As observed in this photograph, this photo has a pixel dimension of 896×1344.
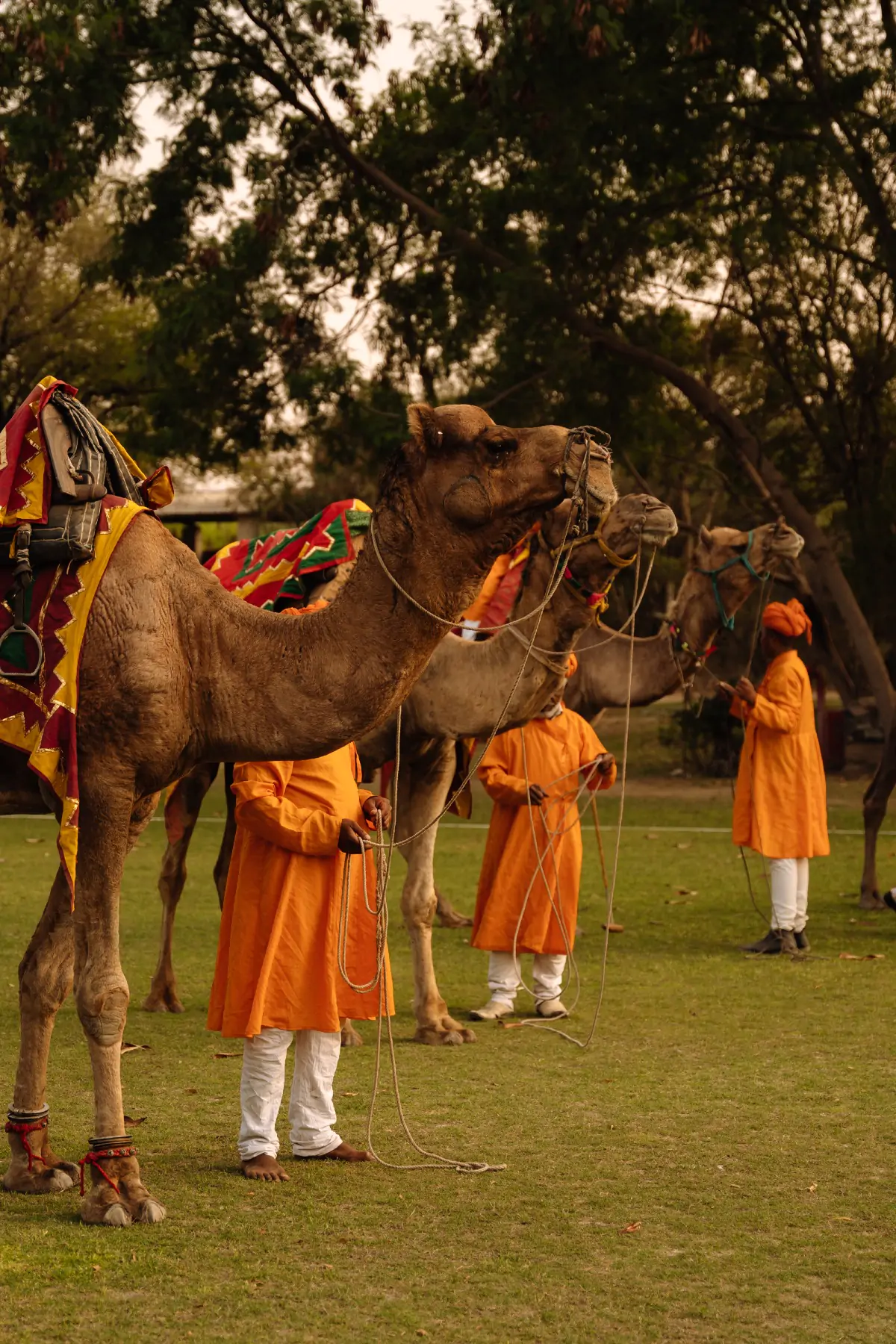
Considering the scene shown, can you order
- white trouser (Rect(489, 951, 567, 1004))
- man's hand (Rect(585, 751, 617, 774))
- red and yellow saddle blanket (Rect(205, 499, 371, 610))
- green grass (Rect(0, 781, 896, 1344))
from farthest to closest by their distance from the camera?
man's hand (Rect(585, 751, 617, 774)) < white trouser (Rect(489, 951, 567, 1004)) < red and yellow saddle blanket (Rect(205, 499, 371, 610)) < green grass (Rect(0, 781, 896, 1344))

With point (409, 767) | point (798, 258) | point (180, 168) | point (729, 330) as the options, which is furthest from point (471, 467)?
point (729, 330)

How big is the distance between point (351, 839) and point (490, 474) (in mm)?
1313

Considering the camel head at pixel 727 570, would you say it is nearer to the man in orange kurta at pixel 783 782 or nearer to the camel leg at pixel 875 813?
the man in orange kurta at pixel 783 782

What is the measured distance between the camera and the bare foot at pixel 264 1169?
5492 mm

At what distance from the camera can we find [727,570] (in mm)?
10133

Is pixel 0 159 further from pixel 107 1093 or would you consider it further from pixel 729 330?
pixel 107 1093

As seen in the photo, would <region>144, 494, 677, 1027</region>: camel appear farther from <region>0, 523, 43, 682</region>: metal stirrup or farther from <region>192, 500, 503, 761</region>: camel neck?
<region>0, 523, 43, 682</region>: metal stirrup

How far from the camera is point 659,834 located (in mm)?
17422

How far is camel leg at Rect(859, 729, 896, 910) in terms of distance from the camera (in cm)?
1212

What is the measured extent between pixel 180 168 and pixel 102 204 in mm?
12329

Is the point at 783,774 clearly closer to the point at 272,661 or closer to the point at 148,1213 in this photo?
the point at 272,661

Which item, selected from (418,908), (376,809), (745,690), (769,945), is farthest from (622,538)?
(769,945)

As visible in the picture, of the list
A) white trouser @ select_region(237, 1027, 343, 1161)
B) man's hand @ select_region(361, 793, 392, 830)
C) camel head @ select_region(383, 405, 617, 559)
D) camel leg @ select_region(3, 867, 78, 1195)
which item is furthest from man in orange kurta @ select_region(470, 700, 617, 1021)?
camel head @ select_region(383, 405, 617, 559)

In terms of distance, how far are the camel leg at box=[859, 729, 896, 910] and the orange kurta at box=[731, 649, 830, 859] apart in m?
1.71
